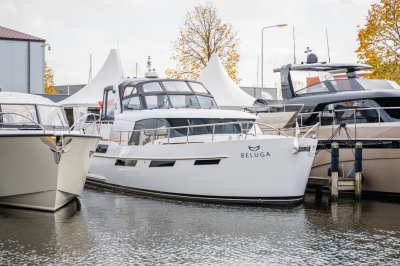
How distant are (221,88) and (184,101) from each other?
14067 millimetres

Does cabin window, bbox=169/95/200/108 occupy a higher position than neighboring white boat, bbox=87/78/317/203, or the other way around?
cabin window, bbox=169/95/200/108

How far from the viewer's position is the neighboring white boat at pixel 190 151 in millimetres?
14414

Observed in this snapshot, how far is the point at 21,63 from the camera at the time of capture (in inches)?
1689

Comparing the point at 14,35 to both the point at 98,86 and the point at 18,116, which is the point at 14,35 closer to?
the point at 98,86

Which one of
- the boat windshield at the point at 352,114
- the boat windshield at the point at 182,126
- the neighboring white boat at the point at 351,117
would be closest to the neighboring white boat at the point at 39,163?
Answer: the boat windshield at the point at 182,126

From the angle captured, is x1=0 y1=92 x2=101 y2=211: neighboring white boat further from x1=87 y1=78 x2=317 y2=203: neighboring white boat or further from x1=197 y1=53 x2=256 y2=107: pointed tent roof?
x1=197 y1=53 x2=256 y2=107: pointed tent roof

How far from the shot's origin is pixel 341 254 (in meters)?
10.2

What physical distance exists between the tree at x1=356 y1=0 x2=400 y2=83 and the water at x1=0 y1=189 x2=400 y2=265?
15.2 metres

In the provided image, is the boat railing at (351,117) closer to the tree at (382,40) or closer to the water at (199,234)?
the water at (199,234)

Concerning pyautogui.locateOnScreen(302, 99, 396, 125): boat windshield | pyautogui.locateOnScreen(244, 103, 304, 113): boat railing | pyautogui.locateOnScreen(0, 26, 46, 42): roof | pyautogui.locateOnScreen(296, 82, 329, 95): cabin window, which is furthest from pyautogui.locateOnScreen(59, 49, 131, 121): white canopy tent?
pyautogui.locateOnScreen(302, 99, 396, 125): boat windshield

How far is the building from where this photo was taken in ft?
139

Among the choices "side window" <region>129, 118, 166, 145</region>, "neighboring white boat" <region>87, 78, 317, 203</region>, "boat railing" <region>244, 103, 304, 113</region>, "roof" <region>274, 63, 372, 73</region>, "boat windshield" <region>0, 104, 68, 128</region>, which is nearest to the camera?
"neighboring white boat" <region>87, 78, 317, 203</region>

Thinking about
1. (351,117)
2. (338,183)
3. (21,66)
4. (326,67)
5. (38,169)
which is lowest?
(338,183)

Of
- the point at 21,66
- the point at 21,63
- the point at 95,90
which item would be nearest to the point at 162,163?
the point at 95,90
